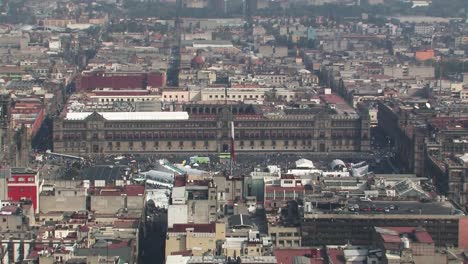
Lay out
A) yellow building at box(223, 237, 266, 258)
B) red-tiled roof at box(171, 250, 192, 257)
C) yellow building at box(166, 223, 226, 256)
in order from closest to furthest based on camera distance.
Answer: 1. yellow building at box(223, 237, 266, 258)
2. red-tiled roof at box(171, 250, 192, 257)
3. yellow building at box(166, 223, 226, 256)

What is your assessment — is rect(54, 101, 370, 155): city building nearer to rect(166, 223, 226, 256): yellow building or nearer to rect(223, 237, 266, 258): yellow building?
rect(166, 223, 226, 256): yellow building

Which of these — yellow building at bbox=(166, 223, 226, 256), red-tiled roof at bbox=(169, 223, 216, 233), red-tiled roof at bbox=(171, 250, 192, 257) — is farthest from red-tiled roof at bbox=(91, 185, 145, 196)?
red-tiled roof at bbox=(171, 250, 192, 257)

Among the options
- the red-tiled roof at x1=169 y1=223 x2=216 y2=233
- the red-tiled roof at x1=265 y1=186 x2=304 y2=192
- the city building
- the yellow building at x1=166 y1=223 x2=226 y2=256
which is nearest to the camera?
the yellow building at x1=166 y1=223 x2=226 y2=256

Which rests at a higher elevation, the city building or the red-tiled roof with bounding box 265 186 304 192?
the red-tiled roof with bounding box 265 186 304 192

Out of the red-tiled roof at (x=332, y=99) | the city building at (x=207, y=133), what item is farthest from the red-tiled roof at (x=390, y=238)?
the red-tiled roof at (x=332, y=99)

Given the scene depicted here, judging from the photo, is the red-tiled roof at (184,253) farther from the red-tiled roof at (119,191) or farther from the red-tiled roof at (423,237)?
the red-tiled roof at (119,191)

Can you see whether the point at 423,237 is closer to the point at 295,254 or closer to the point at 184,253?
the point at 295,254
